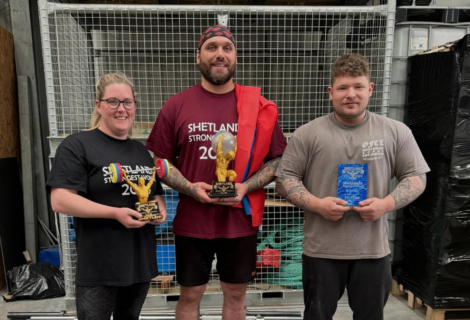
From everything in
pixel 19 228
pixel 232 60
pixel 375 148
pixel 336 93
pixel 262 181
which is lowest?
pixel 19 228

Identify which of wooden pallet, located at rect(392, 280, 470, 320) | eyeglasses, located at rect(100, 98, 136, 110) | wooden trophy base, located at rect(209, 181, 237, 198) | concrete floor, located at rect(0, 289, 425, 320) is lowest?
concrete floor, located at rect(0, 289, 425, 320)

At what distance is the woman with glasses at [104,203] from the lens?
4.71ft

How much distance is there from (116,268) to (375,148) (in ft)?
4.53

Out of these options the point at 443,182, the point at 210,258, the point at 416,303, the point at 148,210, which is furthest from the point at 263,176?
the point at 416,303

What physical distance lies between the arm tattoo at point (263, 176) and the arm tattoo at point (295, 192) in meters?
0.13

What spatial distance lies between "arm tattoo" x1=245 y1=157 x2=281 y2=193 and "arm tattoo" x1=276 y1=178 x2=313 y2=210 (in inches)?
5.2

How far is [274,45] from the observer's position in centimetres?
402

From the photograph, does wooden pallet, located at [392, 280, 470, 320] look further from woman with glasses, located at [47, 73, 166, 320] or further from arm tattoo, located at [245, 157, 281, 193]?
woman with glasses, located at [47, 73, 166, 320]

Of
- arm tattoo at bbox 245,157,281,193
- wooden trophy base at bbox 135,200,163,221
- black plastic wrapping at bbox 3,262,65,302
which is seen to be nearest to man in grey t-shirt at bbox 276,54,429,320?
arm tattoo at bbox 245,157,281,193

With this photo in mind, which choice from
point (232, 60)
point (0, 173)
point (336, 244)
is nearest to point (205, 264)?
point (336, 244)

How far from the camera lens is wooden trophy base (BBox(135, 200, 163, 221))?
4.94 feet

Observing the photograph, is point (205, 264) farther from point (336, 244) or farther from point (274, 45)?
point (274, 45)

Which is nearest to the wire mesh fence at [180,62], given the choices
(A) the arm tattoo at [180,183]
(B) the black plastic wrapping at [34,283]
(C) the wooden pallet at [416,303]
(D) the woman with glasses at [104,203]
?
(B) the black plastic wrapping at [34,283]

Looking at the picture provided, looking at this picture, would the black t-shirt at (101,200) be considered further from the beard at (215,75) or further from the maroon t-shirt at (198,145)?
the beard at (215,75)
